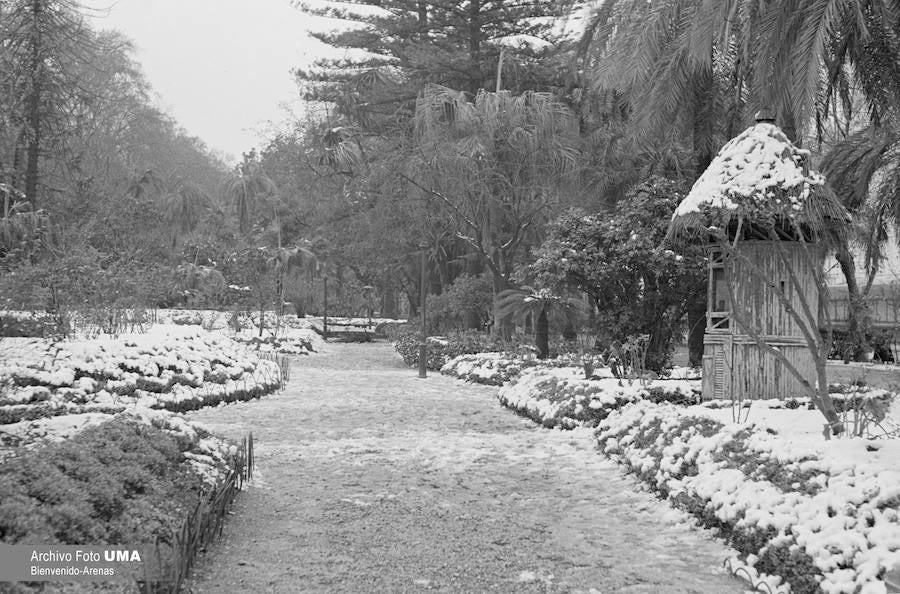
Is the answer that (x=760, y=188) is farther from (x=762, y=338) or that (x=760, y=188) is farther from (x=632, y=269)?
(x=632, y=269)

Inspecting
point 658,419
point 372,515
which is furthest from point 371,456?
point 658,419

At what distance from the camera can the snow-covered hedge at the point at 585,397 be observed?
30.6 feet

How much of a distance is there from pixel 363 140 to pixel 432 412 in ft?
60.2

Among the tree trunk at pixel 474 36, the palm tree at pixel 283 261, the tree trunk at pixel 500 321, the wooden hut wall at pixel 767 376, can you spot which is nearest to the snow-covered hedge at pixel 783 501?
the wooden hut wall at pixel 767 376

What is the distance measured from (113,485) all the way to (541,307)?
1234cm

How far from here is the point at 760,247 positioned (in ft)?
29.2

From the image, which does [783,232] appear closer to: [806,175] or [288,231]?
[806,175]

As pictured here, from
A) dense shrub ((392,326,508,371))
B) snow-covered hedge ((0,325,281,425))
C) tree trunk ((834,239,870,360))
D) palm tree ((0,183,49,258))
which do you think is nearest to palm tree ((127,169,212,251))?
palm tree ((0,183,49,258))

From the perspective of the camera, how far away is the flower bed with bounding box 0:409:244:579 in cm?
355

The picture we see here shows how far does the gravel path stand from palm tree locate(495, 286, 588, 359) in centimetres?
626

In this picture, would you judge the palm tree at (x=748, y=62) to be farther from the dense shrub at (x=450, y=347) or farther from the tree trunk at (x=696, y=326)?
the dense shrub at (x=450, y=347)

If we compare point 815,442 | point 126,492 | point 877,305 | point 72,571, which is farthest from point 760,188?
point 877,305

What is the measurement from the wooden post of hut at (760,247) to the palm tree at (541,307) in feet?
18.8

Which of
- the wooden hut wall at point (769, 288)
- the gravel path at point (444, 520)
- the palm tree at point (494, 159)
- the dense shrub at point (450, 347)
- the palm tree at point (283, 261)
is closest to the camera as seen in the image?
the gravel path at point (444, 520)
